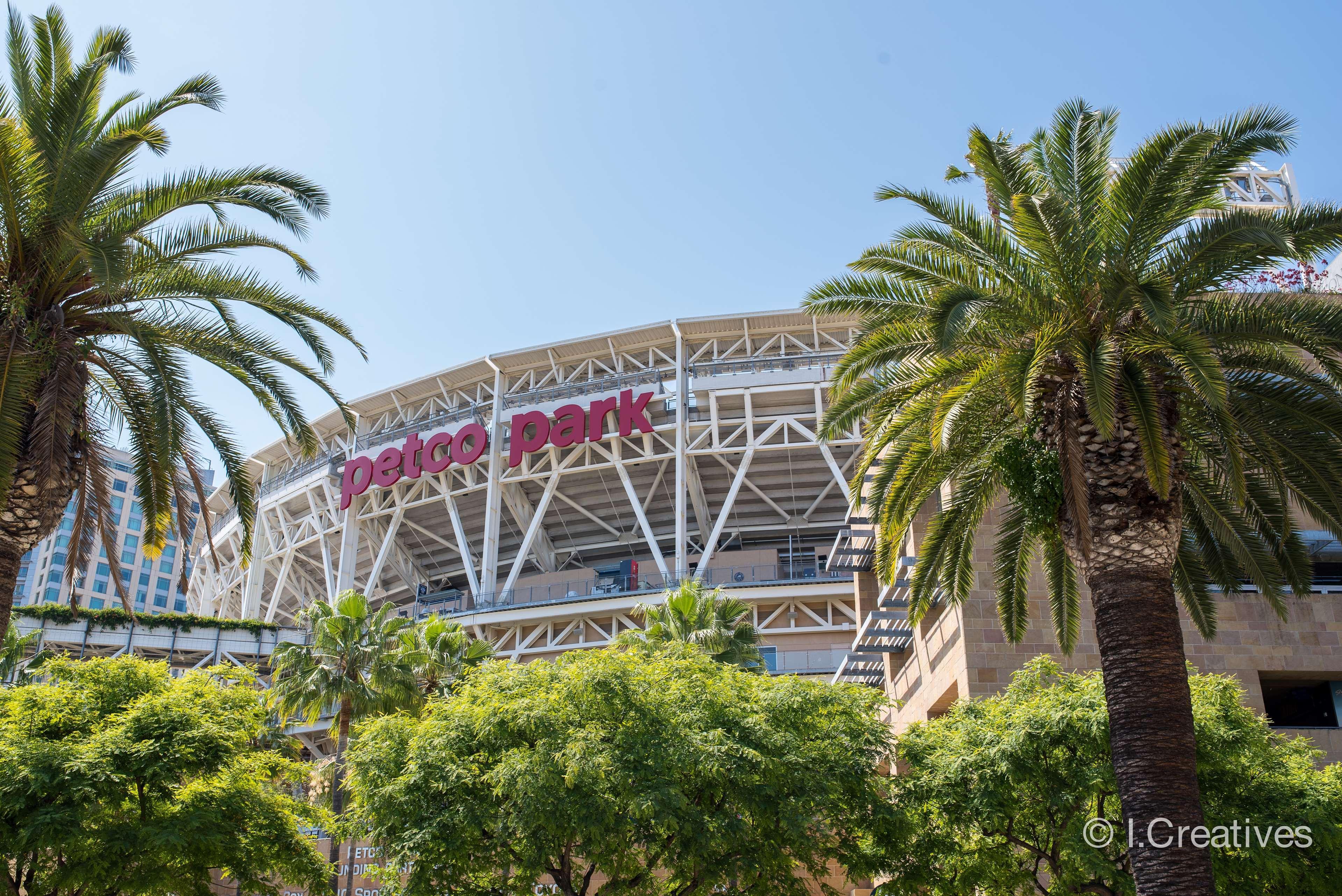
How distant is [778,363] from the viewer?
5819cm

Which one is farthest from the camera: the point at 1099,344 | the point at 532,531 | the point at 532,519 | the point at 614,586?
the point at 532,519

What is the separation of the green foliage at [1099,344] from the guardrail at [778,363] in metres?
37.7

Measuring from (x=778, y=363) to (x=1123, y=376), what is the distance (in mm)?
42344

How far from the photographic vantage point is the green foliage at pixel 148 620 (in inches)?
2295

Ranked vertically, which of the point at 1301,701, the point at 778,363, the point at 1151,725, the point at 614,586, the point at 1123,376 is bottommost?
the point at 1151,725

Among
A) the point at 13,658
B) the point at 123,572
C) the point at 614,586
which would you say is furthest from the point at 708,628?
the point at 123,572

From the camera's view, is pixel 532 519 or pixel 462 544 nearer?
pixel 462 544

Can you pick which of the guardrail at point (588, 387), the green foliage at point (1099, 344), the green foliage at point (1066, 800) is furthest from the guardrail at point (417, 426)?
the green foliage at point (1099, 344)

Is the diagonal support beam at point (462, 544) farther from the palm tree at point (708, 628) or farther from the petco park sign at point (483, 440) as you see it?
the palm tree at point (708, 628)

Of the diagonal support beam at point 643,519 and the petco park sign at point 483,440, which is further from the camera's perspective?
the petco park sign at point 483,440

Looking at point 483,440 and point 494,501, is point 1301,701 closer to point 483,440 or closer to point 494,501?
point 494,501

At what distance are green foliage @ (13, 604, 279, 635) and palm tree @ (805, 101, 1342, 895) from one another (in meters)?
49.6

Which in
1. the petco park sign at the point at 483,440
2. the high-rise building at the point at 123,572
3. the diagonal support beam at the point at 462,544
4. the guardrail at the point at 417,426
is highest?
the high-rise building at the point at 123,572

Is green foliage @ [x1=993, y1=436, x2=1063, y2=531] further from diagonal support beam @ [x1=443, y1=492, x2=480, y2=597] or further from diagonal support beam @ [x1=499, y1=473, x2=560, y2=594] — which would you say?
diagonal support beam @ [x1=443, y1=492, x2=480, y2=597]
